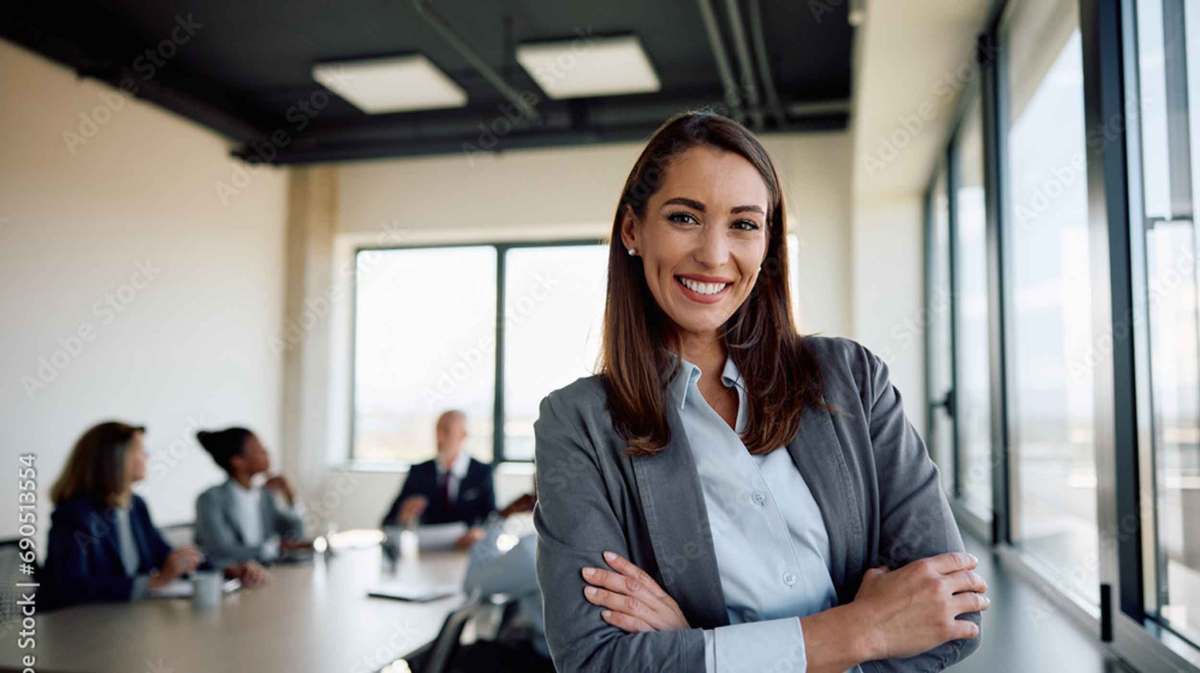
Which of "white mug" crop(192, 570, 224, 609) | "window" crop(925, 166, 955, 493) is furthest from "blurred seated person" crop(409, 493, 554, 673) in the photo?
"window" crop(925, 166, 955, 493)

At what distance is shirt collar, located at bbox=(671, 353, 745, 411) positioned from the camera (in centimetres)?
136

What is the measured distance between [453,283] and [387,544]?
4204 millimetres

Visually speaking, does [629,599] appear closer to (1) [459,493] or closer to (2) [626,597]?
(2) [626,597]

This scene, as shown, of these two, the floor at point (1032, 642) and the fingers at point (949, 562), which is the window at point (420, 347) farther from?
the fingers at point (949, 562)

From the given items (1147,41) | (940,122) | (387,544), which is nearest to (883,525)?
(1147,41)

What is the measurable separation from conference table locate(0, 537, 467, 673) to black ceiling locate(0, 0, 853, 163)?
2923mm

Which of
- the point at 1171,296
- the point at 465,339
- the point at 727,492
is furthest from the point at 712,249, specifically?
the point at 465,339

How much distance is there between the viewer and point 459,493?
5.31 meters

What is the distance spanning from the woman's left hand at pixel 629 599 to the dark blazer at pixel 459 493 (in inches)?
165

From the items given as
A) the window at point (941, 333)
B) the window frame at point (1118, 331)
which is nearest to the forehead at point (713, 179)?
the window frame at point (1118, 331)

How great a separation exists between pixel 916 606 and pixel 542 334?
654cm

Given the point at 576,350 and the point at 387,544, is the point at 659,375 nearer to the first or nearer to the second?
the point at 387,544

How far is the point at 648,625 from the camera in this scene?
3.97 feet

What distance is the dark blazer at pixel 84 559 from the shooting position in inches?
126
